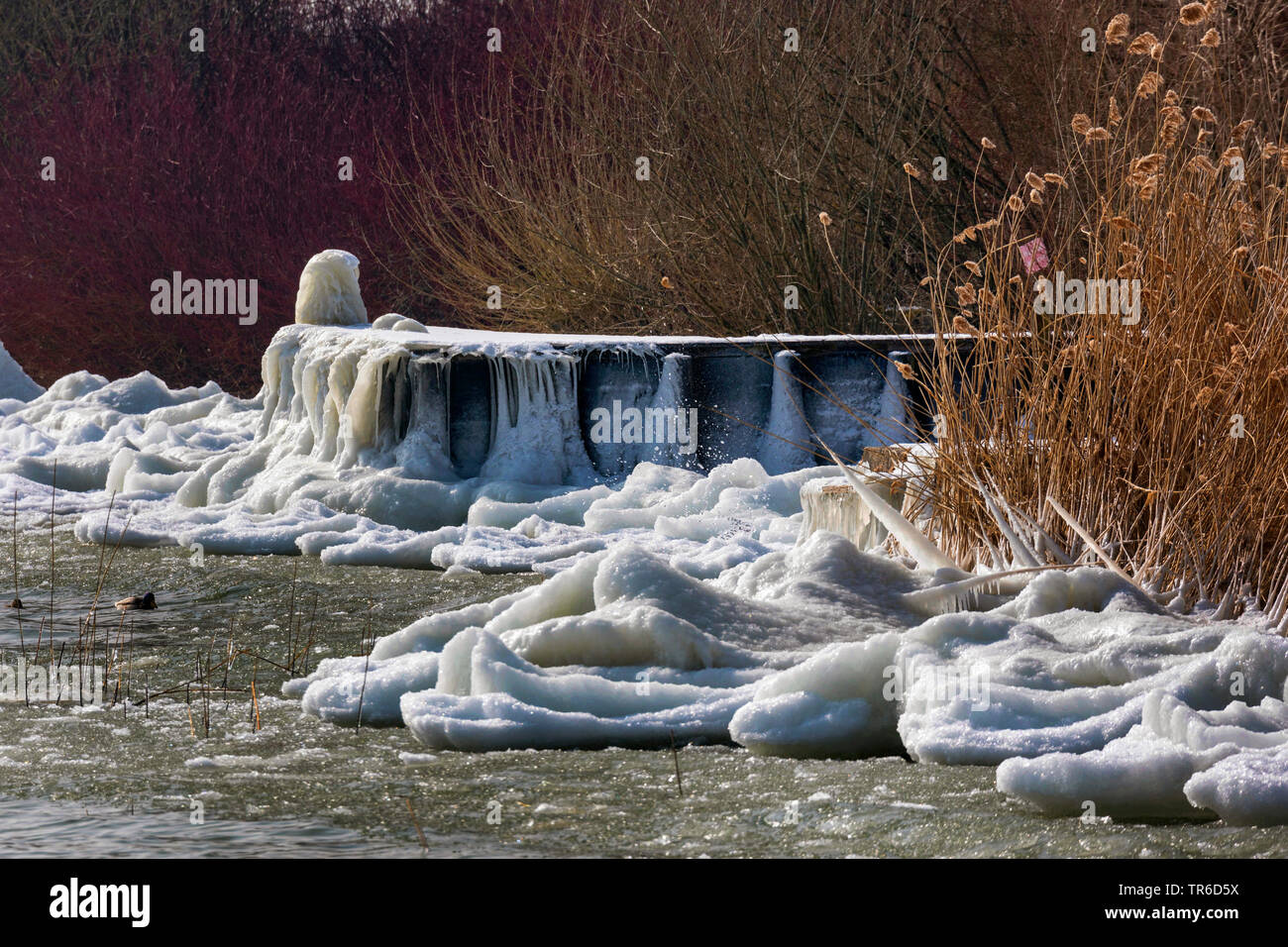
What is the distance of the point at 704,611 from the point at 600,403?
455 cm

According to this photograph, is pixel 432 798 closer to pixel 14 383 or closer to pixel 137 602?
pixel 137 602

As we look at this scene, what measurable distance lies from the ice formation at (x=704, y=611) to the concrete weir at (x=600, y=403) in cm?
2

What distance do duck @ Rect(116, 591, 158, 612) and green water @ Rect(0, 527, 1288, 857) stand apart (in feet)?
4.81

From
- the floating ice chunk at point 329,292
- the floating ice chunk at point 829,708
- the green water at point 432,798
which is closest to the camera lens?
the green water at point 432,798

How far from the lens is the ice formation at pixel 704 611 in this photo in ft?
12.9

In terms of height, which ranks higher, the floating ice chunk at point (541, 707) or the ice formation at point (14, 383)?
the ice formation at point (14, 383)

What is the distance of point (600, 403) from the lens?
928 cm

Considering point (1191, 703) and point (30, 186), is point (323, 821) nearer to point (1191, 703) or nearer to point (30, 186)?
point (1191, 703)

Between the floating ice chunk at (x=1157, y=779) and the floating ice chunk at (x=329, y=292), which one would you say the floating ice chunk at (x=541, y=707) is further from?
the floating ice chunk at (x=329, y=292)

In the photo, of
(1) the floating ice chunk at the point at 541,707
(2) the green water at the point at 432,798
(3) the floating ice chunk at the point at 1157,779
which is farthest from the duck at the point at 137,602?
(3) the floating ice chunk at the point at 1157,779

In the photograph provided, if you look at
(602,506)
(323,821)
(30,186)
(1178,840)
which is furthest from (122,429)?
(1178,840)

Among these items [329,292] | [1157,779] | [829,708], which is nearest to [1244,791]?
[1157,779]

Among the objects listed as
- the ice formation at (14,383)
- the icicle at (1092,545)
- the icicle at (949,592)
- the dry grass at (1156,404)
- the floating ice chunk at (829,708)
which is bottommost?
the floating ice chunk at (829,708)

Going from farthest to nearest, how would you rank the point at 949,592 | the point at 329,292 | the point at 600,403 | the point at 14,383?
the point at 14,383 → the point at 329,292 → the point at 600,403 → the point at 949,592
